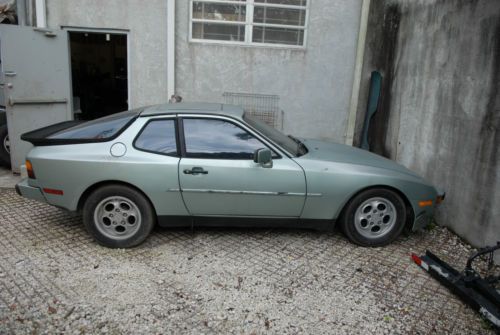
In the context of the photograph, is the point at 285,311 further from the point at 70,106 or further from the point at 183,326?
the point at 70,106

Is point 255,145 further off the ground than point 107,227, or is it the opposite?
point 255,145

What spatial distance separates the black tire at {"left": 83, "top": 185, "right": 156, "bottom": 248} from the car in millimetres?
10

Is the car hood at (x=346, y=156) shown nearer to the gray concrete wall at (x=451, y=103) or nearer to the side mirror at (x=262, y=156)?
the side mirror at (x=262, y=156)

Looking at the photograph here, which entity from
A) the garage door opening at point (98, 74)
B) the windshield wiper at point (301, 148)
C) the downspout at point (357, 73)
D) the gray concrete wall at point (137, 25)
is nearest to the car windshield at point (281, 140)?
the windshield wiper at point (301, 148)

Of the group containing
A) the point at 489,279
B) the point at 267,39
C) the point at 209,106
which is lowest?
the point at 489,279

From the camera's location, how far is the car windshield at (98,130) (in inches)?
174

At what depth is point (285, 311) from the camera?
136 inches

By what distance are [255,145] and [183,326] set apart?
196 cm

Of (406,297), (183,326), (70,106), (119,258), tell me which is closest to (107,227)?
(119,258)

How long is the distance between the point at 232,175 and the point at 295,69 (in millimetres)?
4347

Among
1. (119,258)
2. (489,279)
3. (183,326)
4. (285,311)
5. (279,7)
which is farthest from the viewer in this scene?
(279,7)

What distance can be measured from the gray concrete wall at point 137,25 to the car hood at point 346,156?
12.5 feet

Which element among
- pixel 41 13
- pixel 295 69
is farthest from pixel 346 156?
pixel 41 13

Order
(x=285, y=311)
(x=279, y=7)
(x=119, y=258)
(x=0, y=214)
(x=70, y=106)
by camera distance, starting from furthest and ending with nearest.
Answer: (x=279, y=7) < (x=70, y=106) < (x=0, y=214) < (x=119, y=258) < (x=285, y=311)
